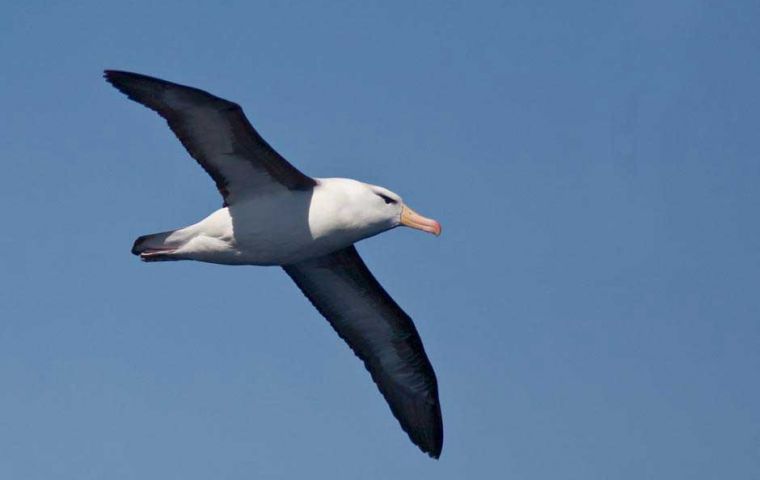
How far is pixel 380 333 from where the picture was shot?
15.7m

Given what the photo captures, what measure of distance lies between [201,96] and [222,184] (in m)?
1.27

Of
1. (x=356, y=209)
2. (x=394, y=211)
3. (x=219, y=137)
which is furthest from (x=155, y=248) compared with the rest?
(x=394, y=211)

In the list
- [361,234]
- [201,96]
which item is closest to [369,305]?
[361,234]

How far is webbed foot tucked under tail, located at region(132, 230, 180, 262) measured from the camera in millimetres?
13477

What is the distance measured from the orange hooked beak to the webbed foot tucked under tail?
2.54 metres

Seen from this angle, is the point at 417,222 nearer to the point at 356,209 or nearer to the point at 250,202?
the point at 356,209

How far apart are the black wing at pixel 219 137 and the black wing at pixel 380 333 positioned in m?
1.91

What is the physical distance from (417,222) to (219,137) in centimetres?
247

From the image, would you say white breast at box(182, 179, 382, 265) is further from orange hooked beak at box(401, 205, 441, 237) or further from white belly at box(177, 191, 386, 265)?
orange hooked beak at box(401, 205, 441, 237)

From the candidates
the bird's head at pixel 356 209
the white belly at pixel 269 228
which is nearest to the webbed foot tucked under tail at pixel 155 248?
the white belly at pixel 269 228

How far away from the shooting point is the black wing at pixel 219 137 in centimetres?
1239

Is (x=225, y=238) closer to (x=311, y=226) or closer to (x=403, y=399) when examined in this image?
(x=311, y=226)

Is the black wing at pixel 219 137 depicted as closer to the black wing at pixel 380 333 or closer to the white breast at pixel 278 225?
the white breast at pixel 278 225

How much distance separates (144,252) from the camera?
13.6 metres
